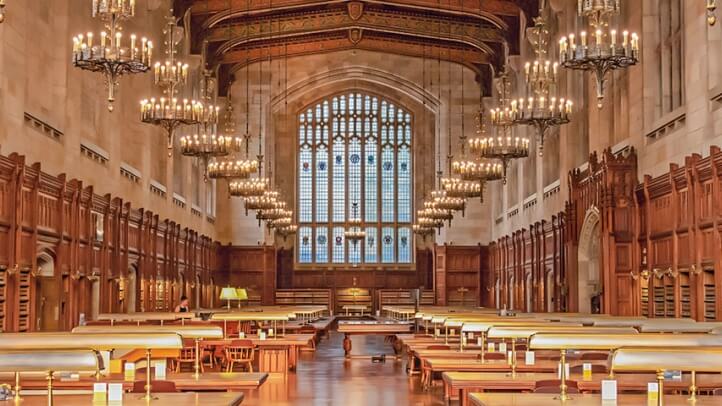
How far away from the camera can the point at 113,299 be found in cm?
2877

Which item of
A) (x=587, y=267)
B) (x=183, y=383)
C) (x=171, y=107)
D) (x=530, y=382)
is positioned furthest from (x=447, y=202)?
(x=183, y=383)

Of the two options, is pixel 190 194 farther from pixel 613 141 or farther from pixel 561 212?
pixel 613 141

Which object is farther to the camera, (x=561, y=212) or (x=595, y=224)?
(x=561, y=212)

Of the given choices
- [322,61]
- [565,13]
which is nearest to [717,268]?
[565,13]

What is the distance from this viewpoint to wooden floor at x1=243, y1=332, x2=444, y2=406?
17.1m

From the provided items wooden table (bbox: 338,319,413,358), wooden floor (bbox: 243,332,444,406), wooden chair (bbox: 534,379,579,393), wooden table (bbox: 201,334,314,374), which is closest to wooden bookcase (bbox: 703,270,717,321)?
wooden floor (bbox: 243,332,444,406)

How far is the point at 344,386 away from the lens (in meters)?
19.8

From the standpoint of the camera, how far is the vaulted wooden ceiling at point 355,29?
39688 mm

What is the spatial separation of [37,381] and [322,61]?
38614mm

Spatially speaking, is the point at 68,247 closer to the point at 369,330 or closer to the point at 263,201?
the point at 369,330

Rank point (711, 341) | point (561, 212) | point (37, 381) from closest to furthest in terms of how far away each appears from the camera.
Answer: point (711, 341)
point (37, 381)
point (561, 212)

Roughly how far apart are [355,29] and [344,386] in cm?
2712

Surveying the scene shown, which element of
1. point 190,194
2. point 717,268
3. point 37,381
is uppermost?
point 190,194

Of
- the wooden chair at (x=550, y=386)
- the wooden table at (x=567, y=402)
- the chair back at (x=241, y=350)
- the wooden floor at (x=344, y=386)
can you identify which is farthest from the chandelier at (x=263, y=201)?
the wooden table at (x=567, y=402)
